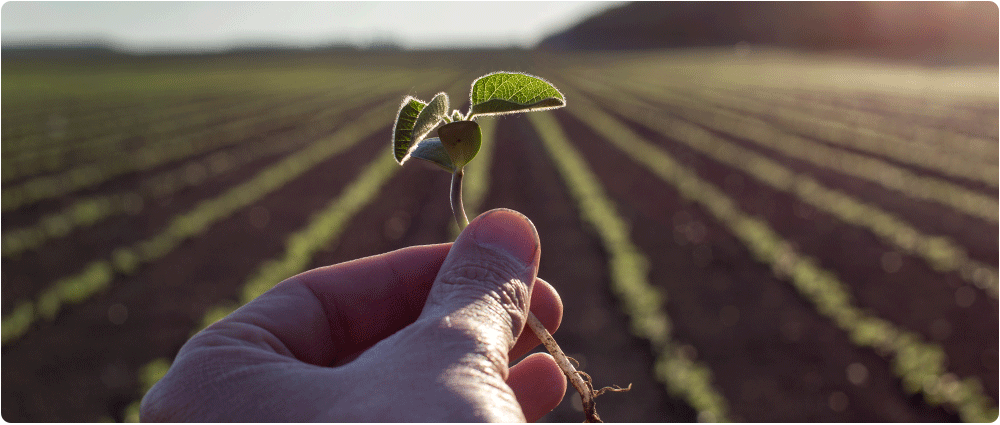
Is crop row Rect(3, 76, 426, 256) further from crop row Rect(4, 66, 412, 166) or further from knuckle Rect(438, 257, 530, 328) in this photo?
knuckle Rect(438, 257, 530, 328)

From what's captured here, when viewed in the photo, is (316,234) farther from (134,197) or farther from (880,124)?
(880,124)

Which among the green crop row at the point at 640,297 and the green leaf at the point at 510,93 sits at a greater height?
the green leaf at the point at 510,93

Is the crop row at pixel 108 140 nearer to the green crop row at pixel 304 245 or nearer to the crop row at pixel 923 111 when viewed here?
the green crop row at pixel 304 245

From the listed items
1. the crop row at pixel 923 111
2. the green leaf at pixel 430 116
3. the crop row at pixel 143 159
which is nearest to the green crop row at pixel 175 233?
the crop row at pixel 143 159

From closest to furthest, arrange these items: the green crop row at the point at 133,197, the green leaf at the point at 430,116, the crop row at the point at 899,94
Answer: the green leaf at the point at 430,116, the green crop row at the point at 133,197, the crop row at the point at 899,94

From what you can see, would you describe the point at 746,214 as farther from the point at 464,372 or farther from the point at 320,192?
the point at 464,372

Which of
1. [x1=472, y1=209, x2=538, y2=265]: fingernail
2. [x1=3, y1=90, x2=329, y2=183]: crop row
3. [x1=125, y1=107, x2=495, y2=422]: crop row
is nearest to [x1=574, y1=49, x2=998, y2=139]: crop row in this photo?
[x1=125, y1=107, x2=495, y2=422]: crop row

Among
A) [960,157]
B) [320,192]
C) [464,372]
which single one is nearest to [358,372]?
[464,372]
